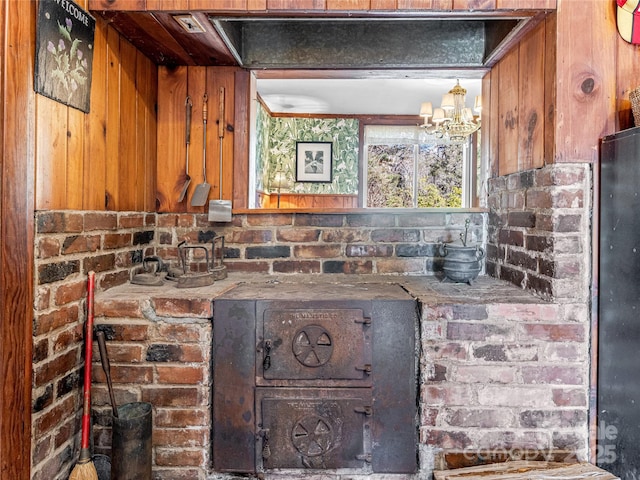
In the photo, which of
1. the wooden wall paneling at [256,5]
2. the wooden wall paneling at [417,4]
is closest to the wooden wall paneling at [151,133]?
the wooden wall paneling at [256,5]

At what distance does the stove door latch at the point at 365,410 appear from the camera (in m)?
1.47

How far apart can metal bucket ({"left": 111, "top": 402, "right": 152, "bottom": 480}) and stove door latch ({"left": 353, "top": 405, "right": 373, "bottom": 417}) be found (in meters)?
0.69

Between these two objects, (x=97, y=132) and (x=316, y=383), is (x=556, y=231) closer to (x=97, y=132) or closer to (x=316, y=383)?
(x=316, y=383)

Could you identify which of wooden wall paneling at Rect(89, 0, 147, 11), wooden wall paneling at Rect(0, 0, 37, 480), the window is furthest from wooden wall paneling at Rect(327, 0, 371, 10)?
the window

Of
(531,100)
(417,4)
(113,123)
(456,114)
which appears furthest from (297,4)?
(456,114)

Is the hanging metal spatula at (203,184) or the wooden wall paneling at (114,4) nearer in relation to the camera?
the wooden wall paneling at (114,4)

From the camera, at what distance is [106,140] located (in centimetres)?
160

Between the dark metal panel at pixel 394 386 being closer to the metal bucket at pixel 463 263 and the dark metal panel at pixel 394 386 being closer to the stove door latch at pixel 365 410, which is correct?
the stove door latch at pixel 365 410

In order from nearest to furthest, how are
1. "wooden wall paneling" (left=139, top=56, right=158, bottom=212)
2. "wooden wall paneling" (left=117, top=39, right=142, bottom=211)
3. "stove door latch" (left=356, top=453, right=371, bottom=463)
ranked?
1. "stove door latch" (left=356, top=453, right=371, bottom=463)
2. "wooden wall paneling" (left=117, top=39, right=142, bottom=211)
3. "wooden wall paneling" (left=139, top=56, right=158, bottom=212)

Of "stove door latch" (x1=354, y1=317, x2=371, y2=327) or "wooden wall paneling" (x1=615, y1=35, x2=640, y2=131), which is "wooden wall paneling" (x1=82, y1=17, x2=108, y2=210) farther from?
"wooden wall paneling" (x1=615, y1=35, x2=640, y2=131)

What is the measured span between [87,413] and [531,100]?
6.11 ft

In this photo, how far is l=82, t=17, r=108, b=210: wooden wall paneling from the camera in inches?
58.6

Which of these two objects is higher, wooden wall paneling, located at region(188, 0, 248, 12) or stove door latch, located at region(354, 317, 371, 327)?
wooden wall paneling, located at region(188, 0, 248, 12)

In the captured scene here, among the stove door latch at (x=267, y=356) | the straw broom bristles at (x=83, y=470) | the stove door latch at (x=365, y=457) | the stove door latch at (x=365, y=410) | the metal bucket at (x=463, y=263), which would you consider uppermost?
the metal bucket at (x=463, y=263)
